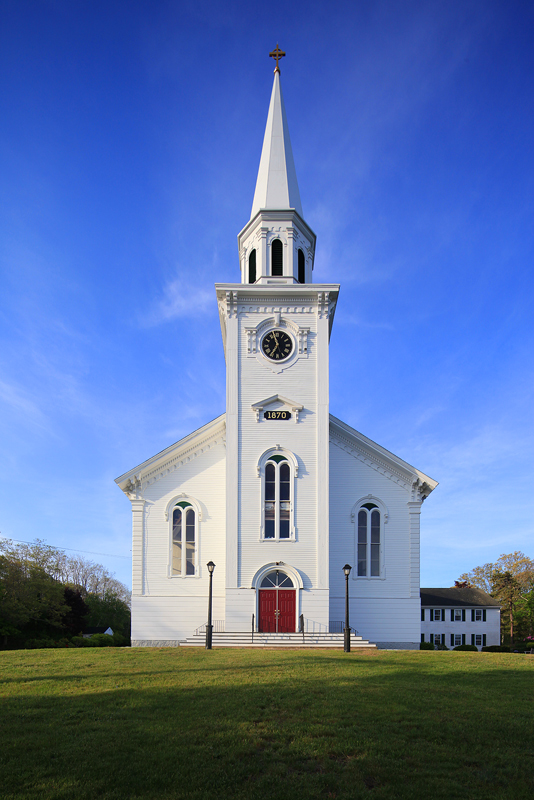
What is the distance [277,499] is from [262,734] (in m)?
18.4

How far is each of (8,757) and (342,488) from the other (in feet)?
74.7

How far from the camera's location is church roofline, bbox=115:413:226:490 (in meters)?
28.8

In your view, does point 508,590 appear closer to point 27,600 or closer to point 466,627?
point 466,627

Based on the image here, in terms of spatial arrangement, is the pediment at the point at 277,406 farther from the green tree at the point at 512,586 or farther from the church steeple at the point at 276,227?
the green tree at the point at 512,586

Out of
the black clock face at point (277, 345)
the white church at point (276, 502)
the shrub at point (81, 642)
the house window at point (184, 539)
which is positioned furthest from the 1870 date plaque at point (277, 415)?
the shrub at point (81, 642)

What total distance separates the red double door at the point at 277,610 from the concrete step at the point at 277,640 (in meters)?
1.10

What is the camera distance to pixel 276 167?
3192cm

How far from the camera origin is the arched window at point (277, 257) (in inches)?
1189

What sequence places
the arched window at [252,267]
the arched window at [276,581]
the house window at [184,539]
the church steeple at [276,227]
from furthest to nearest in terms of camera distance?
the arched window at [252,267] → the church steeple at [276,227] → the house window at [184,539] → the arched window at [276,581]

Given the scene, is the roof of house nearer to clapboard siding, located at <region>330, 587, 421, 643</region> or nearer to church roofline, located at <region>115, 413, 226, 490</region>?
clapboard siding, located at <region>330, 587, 421, 643</region>

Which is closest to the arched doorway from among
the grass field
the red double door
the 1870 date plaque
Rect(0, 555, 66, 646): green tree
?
the red double door

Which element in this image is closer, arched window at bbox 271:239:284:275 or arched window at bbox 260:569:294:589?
arched window at bbox 260:569:294:589

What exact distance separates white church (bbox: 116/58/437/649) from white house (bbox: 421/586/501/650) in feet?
127

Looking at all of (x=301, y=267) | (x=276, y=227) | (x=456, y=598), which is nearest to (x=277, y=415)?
(x=301, y=267)
